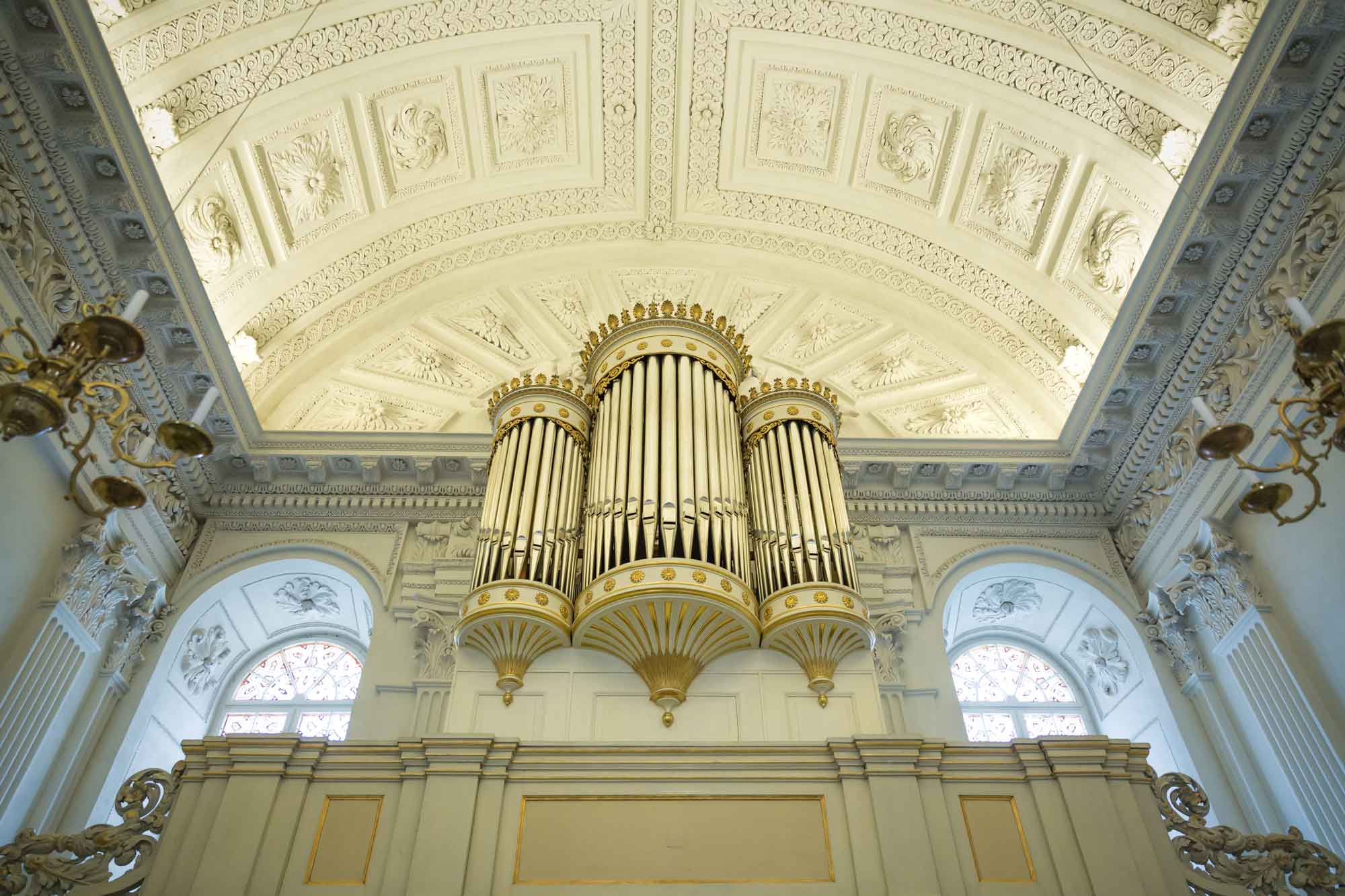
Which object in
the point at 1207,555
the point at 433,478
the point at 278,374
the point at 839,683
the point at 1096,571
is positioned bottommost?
the point at 839,683

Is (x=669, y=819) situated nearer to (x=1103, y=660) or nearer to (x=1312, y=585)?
(x=1312, y=585)

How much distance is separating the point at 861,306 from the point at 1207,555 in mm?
4462

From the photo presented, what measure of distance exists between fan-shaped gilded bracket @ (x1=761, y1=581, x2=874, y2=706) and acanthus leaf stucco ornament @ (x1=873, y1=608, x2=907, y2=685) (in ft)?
5.25

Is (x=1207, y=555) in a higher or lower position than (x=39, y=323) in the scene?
lower

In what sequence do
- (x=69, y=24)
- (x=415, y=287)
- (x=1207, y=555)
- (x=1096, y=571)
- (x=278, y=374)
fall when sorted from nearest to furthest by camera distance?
(x=69, y=24) → (x=1207, y=555) → (x=1096, y=571) → (x=278, y=374) → (x=415, y=287)

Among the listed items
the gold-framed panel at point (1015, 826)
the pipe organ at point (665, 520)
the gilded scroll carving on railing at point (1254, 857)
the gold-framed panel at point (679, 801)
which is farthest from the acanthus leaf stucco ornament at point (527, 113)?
the gilded scroll carving on railing at point (1254, 857)

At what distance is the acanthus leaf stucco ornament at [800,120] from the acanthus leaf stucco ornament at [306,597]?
6456 millimetres

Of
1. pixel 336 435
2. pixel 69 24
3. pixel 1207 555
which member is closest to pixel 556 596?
pixel 336 435

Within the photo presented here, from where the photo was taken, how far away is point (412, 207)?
32.4ft

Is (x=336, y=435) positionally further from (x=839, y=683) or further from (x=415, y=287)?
(x=839, y=683)

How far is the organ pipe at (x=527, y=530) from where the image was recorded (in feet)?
19.5

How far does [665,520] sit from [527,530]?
1.06m

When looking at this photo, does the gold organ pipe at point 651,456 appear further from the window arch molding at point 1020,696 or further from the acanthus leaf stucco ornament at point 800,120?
the acanthus leaf stucco ornament at point 800,120

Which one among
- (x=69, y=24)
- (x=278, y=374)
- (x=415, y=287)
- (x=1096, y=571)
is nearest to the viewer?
(x=69, y=24)
